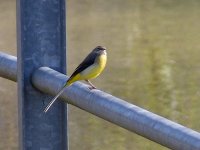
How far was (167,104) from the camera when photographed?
749 centimetres

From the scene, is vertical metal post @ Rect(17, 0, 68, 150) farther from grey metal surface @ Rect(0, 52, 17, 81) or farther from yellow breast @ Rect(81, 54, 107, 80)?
yellow breast @ Rect(81, 54, 107, 80)

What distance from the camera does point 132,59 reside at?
9.61 m

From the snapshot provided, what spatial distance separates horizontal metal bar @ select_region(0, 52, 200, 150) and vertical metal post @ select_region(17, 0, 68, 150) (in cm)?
3

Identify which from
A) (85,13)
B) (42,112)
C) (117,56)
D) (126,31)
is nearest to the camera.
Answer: (42,112)

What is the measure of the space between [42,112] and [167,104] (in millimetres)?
5579

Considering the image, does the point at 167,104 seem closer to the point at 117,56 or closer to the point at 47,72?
the point at 117,56

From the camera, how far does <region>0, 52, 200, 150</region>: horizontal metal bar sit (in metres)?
1.46

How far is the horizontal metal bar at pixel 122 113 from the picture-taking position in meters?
1.46

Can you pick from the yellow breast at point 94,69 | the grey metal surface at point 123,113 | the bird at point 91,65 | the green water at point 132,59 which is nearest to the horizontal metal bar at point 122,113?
the grey metal surface at point 123,113

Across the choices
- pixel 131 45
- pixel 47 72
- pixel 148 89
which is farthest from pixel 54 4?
pixel 131 45

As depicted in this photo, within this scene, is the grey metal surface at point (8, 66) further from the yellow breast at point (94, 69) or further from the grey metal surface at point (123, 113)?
the yellow breast at point (94, 69)

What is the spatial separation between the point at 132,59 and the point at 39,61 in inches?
302

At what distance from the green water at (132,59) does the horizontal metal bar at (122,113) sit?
180 inches

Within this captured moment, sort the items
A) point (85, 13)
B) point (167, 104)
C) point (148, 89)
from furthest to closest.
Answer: point (85, 13) < point (148, 89) < point (167, 104)
